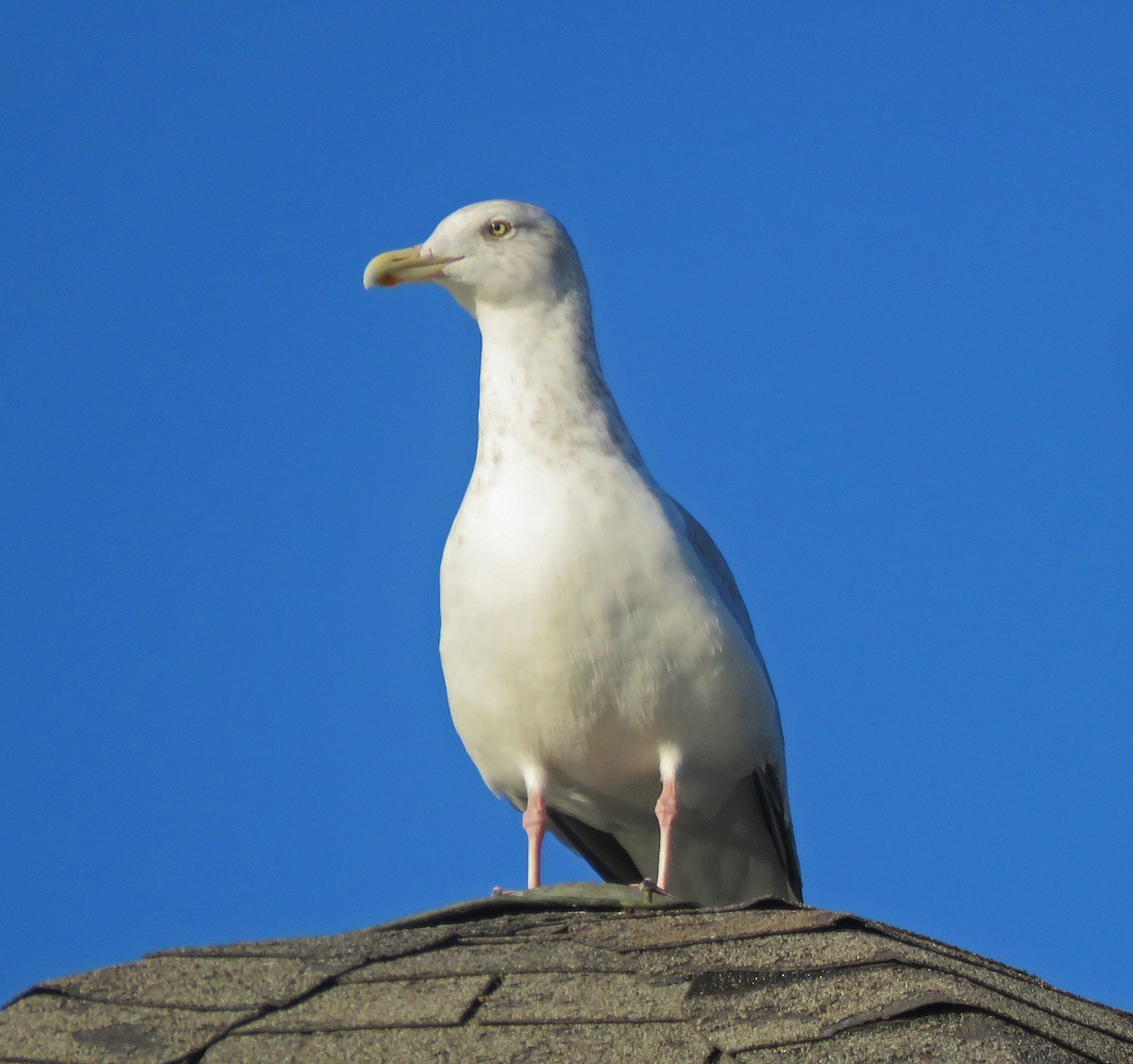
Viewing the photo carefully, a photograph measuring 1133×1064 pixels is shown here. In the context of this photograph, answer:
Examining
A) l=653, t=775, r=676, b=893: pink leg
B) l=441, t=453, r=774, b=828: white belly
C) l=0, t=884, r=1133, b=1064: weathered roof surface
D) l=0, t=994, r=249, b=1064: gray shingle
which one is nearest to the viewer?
l=0, t=884, r=1133, b=1064: weathered roof surface

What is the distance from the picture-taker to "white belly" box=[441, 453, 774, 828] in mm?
5762

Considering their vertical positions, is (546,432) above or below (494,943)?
above

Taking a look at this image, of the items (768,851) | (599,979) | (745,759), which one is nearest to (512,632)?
(745,759)

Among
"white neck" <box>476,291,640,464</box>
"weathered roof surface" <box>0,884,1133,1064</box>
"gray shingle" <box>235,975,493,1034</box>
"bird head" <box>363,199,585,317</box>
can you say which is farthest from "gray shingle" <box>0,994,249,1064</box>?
"bird head" <box>363,199,585,317</box>

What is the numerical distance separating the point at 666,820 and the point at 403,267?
2385 millimetres

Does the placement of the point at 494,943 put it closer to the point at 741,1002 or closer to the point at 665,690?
the point at 741,1002

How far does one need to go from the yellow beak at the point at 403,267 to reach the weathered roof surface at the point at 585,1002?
10.7 ft

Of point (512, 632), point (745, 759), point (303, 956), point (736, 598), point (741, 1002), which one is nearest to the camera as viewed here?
point (741, 1002)

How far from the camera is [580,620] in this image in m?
5.74

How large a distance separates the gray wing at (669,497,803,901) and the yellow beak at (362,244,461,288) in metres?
1.33

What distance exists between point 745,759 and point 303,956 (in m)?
2.65

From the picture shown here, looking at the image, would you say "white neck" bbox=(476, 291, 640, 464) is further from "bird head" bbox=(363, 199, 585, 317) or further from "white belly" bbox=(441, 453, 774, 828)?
"white belly" bbox=(441, 453, 774, 828)

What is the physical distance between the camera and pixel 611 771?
6.14 meters

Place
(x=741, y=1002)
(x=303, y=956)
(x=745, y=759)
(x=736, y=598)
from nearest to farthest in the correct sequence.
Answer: (x=741, y=1002) → (x=303, y=956) → (x=745, y=759) → (x=736, y=598)
